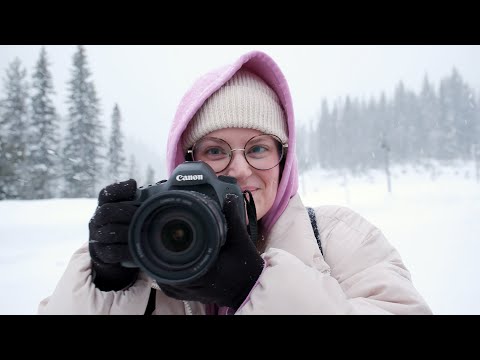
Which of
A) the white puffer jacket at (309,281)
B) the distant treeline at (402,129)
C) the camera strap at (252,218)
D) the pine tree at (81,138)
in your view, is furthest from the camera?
the distant treeline at (402,129)

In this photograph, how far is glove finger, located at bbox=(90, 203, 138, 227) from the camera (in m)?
1.20

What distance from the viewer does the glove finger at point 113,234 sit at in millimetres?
1198

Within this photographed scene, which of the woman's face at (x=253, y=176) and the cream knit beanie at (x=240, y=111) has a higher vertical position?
the cream knit beanie at (x=240, y=111)

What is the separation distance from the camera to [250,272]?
1.14 meters

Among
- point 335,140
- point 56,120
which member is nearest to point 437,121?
point 335,140

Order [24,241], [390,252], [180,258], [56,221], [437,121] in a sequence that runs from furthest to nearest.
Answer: [437,121] < [56,221] < [24,241] < [390,252] < [180,258]

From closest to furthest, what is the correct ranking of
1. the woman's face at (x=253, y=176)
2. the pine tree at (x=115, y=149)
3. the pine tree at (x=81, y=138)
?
the woman's face at (x=253, y=176) < the pine tree at (x=81, y=138) < the pine tree at (x=115, y=149)

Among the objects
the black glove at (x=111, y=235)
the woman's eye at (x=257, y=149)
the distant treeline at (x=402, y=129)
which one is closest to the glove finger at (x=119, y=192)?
the black glove at (x=111, y=235)

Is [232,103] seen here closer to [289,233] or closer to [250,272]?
[289,233]

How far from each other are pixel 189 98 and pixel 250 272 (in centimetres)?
115

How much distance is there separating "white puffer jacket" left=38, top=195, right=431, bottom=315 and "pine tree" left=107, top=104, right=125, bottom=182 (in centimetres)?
2458

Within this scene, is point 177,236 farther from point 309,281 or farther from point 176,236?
point 309,281

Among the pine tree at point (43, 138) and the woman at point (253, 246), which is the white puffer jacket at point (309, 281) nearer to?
the woman at point (253, 246)

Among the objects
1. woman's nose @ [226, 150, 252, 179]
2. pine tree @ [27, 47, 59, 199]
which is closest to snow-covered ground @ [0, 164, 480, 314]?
woman's nose @ [226, 150, 252, 179]
